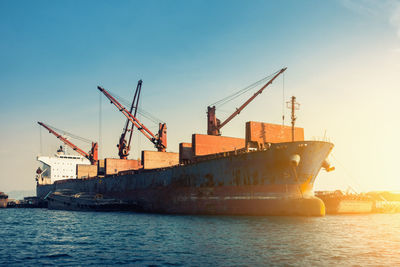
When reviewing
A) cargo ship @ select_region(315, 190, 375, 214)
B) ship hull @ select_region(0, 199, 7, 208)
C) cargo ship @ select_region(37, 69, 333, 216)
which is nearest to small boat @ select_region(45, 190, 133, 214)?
cargo ship @ select_region(37, 69, 333, 216)

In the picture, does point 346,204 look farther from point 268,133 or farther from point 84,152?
point 84,152

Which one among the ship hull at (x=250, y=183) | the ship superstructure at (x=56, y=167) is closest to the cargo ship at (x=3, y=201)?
the ship superstructure at (x=56, y=167)

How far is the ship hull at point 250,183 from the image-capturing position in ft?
112

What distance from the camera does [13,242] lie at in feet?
72.8

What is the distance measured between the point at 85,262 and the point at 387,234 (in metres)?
23.0

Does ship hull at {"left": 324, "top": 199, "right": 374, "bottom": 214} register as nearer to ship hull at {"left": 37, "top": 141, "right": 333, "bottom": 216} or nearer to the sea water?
ship hull at {"left": 37, "top": 141, "right": 333, "bottom": 216}

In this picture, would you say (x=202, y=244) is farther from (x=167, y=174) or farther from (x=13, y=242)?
(x=167, y=174)

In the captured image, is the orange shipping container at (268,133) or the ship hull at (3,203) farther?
the ship hull at (3,203)

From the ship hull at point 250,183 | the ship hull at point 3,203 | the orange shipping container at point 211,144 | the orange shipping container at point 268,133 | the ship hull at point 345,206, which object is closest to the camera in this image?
the ship hull at point 250,183

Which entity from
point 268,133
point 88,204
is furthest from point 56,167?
point 268,133

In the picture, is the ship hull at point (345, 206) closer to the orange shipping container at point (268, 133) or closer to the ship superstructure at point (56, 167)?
the orange shipping container at point (268, 133)

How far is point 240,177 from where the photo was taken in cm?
3672

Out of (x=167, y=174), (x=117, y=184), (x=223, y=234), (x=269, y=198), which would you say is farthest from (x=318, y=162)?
(x=117, y=184)

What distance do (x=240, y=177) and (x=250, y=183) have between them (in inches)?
53.3
